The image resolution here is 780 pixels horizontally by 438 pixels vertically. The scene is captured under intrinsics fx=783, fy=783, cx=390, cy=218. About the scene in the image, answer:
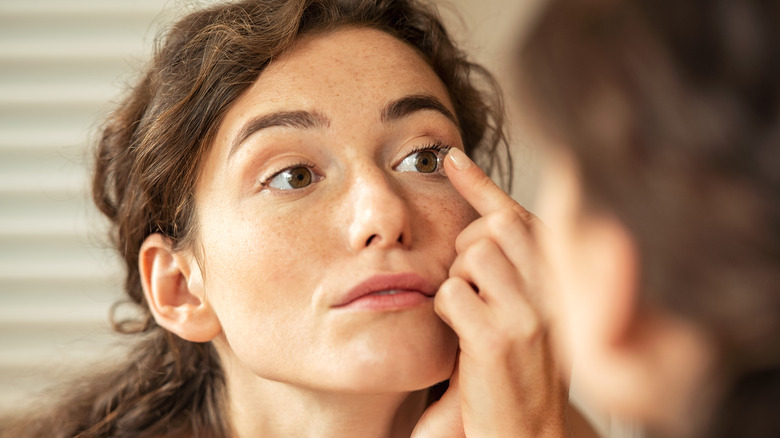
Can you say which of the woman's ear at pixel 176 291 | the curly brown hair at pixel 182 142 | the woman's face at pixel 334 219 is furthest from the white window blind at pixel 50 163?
the woman's face at pixel 334 219

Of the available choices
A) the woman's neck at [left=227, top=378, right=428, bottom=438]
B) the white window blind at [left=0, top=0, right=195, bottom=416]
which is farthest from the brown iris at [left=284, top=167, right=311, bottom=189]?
the white window blind at [left=0, top=0, right=195, bottom=416]

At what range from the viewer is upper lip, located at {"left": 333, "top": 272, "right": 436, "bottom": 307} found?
118cm

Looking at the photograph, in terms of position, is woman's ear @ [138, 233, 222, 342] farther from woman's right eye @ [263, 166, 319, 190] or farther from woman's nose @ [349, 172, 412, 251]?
woman's nose @ [349, 172, 412, 251]

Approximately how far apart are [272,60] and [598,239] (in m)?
0.83

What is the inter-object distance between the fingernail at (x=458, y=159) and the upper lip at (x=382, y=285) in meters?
0.22

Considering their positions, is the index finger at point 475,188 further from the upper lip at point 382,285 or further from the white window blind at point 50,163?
the white window blind at point 50,163

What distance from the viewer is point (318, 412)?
141 centimetres

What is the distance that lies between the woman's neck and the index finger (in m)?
0.39

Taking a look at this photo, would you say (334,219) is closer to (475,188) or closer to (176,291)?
(475,188)

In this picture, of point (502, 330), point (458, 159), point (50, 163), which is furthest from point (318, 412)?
point (50, 163)

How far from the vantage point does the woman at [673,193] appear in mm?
611

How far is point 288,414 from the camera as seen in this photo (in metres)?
1.46

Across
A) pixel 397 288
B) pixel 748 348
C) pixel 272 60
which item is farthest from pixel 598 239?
pixel 272 60

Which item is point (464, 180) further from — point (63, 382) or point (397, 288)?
point (63, 382)
